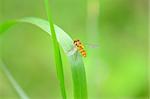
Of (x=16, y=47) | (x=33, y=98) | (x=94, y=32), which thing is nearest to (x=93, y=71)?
(x=94, y=32)

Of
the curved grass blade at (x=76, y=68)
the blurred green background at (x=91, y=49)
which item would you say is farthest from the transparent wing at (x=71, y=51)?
the blurred green background at (x=91, y=49)

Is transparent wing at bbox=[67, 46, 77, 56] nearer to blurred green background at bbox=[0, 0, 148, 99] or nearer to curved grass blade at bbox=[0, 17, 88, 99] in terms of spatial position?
curved grass blade at bbox=[0, 17, 88, 99]

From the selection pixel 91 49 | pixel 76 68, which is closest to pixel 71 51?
pixel 76 68

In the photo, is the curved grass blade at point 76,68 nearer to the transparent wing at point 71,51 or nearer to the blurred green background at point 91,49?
the transparent wing at point 71,51

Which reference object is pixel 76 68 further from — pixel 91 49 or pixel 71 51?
pixel 91 49

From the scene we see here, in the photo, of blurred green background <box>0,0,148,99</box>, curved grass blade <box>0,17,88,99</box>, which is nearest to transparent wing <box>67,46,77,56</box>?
curved grass blade <box>0,17,88,99</box>

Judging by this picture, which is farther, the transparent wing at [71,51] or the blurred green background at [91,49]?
the blurred green background at [91,49]

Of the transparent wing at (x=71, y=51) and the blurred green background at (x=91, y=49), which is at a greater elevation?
the transparent wing at (x=71, y=51)

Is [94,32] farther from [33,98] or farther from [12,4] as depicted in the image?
[12,4]
